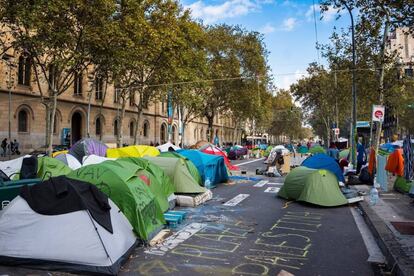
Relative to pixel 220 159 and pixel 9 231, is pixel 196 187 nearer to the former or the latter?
pixel 220 159

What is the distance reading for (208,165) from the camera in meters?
16.8

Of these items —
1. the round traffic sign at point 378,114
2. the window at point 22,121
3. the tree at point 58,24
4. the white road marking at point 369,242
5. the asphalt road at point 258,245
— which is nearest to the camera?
the asphalt road at point 258,245

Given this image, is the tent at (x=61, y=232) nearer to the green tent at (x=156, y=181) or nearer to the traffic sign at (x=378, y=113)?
the green tent at (x=156, y=181)

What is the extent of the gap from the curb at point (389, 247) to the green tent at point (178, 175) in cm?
528

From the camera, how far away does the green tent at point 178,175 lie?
1291cm

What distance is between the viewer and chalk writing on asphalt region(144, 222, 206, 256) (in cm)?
733

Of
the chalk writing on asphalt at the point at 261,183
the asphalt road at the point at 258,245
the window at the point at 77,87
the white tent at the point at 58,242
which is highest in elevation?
the window at the point at 77,87

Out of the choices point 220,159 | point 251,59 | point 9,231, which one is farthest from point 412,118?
point 9,231

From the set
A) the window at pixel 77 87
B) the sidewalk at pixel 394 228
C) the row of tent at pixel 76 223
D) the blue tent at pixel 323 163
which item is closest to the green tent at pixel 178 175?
the blue tent at pixel 323 163

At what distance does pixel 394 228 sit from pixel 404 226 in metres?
0.41

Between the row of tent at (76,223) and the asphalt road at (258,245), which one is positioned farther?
the asphalt road at (258,245)

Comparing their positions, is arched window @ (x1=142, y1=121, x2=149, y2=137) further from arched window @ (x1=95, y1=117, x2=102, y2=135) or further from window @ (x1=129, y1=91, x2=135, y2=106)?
arched window @ (x1=95, y1=117, x2=102, y2=135)

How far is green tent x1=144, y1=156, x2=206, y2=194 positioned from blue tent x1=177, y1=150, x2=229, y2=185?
120 inches

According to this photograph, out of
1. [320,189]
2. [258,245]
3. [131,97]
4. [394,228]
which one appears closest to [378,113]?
[320,189]
